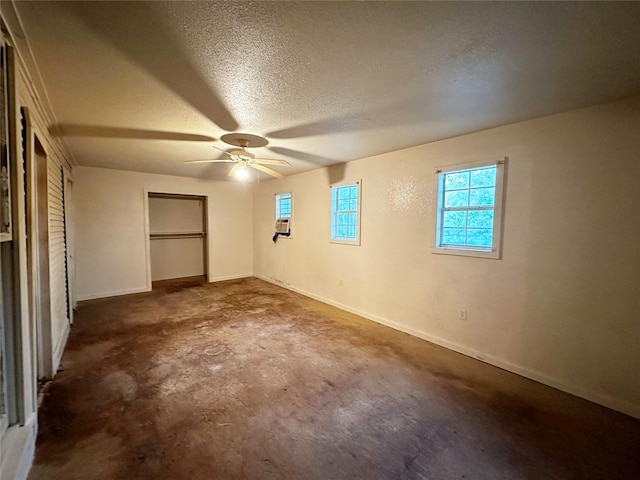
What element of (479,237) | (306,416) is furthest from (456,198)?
(306,416)

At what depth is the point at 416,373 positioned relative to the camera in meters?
2.71

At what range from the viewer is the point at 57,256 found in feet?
10.1

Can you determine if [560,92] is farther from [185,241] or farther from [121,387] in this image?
[185,241]

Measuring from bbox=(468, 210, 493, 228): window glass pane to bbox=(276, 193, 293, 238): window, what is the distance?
11.4ft

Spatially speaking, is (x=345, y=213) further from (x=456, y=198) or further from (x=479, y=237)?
(x=479, y=237)

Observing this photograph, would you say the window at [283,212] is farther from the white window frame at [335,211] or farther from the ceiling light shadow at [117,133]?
the ceiling light shadow at [117,133]

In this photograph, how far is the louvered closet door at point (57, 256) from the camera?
274cm

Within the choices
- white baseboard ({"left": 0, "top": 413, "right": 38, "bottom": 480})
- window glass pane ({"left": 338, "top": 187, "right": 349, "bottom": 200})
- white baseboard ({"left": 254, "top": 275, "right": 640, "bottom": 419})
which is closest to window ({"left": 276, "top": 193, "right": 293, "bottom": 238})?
window glass pane ({"left": 338, "top": 187, "right": 349, "bottom": 200})

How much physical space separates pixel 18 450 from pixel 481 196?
4002 millimetres

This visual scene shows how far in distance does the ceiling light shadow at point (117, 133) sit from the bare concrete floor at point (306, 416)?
2.39 m

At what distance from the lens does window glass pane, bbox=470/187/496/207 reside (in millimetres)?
2941

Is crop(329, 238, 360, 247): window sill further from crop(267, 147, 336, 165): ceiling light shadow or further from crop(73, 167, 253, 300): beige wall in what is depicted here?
crop(73, 167, 253, 300): beige wall

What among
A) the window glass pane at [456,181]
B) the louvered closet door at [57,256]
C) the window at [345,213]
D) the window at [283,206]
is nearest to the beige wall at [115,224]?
the louvered closet door at [57,256]

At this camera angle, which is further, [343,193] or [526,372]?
[343,193]
